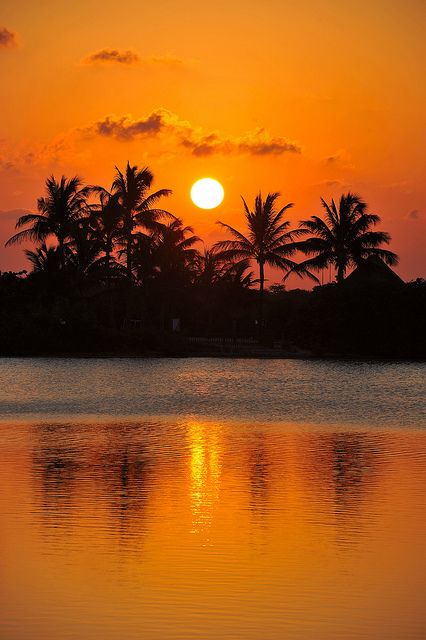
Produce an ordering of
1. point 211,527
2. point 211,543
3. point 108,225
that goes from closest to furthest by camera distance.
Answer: point 211,543
point 211,527
point 108,225

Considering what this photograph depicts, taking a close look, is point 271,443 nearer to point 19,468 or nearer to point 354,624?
point 19,468

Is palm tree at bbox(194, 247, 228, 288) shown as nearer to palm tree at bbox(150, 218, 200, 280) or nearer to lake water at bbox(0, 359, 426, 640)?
palm tree at bbox(150, 218, 200, 280)

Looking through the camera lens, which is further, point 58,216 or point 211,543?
point 58,216

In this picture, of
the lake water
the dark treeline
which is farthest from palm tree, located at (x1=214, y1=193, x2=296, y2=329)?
the lake water

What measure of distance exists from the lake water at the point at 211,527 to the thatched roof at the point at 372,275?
42.0 m

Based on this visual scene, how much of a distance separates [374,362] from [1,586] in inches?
2068

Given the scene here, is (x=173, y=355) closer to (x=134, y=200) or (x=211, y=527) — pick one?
(x=134, y=200)

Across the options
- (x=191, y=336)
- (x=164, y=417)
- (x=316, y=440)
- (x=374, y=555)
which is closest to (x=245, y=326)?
(x=191, y=336)

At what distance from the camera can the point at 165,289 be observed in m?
62.8

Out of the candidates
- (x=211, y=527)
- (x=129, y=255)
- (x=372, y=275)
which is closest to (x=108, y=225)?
(x=129, y=255)

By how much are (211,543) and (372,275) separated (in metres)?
62.6

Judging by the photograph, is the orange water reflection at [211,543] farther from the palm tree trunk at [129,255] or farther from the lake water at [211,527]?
the palm tree trunk at [129,255]

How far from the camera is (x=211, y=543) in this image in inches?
404

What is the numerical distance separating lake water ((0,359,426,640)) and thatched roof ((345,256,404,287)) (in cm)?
4203
